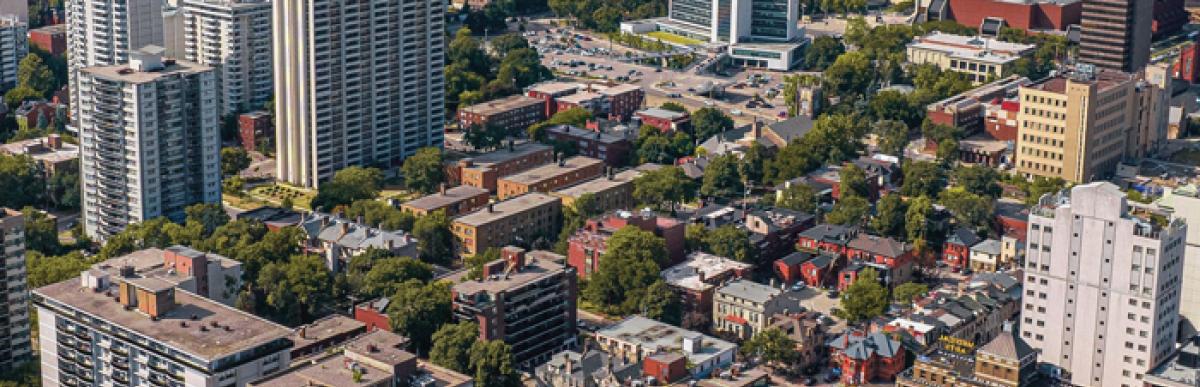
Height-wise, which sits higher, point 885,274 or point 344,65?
point 344,65

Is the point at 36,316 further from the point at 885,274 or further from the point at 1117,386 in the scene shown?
the point at 1117,386

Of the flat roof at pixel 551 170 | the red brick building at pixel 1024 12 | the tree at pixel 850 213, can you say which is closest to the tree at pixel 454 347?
the flat roof at pixel 551 170

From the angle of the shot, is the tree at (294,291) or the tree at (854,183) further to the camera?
the tree at (854,183)

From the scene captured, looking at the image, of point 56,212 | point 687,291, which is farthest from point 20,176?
point 687,291

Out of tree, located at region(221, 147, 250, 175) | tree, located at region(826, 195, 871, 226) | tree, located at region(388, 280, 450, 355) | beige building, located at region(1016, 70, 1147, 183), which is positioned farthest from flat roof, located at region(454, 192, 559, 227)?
beige building, located at region(1016, 70, 1147, 183)

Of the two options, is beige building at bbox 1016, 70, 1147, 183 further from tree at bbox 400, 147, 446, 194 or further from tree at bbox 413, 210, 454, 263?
tree at bbox 413, 210, 454, 263

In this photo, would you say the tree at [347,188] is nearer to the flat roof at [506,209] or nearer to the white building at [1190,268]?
the flat roof at [506,209]

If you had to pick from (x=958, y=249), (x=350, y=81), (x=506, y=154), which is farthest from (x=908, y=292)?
(x=350, y=81)

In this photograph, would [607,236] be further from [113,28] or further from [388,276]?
[113,28]
